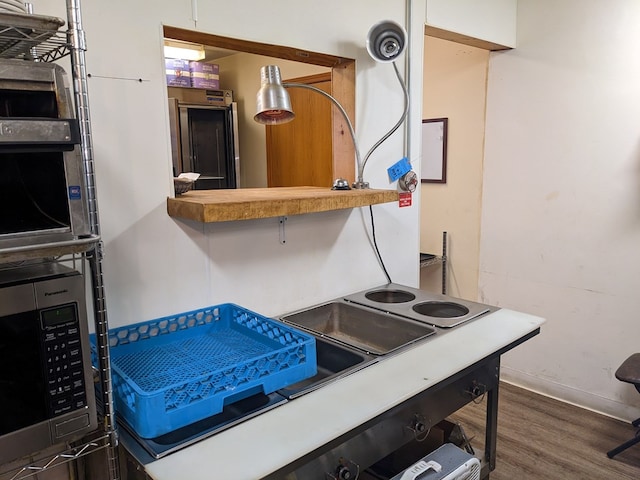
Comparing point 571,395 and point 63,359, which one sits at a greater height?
point 63,359

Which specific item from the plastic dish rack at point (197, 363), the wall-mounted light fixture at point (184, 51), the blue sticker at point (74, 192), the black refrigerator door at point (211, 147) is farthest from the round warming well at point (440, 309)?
the black refrigerator door at point (211, 147)

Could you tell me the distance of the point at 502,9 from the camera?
2.72 metres

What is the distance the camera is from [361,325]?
6.42 feet

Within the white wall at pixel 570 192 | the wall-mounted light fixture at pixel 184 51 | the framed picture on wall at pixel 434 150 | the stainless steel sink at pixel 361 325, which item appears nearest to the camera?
the stainless steel sink at pixel 361 325

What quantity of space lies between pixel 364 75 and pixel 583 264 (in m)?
1.69

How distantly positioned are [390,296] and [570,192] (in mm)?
1341

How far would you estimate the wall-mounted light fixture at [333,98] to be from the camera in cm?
160

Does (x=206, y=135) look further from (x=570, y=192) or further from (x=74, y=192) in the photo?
(x=74, y=192)

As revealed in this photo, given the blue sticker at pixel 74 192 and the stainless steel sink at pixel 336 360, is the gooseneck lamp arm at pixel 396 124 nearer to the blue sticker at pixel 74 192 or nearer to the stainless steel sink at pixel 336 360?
the stainless steel sink at pixel 336 360

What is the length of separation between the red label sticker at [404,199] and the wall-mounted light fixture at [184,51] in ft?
7.51

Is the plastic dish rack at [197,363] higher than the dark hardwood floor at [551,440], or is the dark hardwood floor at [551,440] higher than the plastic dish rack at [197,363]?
the plastic dish rack at [197,363]

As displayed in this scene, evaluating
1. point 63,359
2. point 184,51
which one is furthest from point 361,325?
point 184,51

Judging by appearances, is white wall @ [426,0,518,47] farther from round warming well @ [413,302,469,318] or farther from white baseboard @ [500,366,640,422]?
white baseboard @ [500,366,640,422]

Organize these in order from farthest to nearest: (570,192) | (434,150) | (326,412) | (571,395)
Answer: (434,150)
(571,395)
(570,192)
(326,412)
